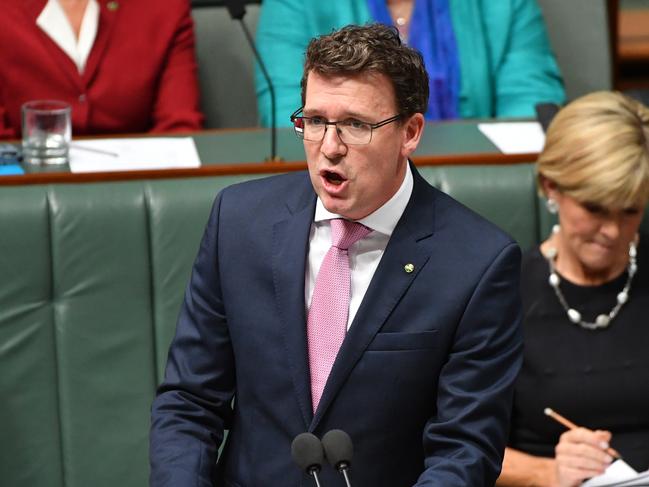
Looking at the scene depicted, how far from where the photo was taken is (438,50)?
9.83 feet

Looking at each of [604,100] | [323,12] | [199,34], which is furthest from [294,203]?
[199,34]

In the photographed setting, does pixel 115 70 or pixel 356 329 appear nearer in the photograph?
pixel 356 329

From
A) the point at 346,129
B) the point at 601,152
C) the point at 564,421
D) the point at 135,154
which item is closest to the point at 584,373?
the point at 564,421

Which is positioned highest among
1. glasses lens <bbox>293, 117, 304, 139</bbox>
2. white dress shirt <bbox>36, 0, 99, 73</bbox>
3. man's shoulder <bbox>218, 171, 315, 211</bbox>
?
white dress shirt <bbox>36, 0, 99, 73</bbox>

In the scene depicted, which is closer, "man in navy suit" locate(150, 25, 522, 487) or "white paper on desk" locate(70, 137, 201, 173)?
"man in navy suit" locate(150, 25, 522, 487)

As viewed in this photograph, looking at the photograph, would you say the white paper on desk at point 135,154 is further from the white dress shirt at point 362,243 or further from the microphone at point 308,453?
the microphone at point 308,453

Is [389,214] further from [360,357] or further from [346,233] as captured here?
[360,357]

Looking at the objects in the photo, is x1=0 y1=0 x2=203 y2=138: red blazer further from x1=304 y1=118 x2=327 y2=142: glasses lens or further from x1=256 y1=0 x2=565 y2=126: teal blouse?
x1=304 y1=118 x2=327 y2=142: glasses lens

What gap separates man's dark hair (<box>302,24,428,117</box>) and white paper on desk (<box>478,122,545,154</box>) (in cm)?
83

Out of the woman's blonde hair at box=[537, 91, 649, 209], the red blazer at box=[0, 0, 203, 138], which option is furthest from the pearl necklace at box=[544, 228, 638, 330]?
the red blazer at box=[0, 0, 203, 138]

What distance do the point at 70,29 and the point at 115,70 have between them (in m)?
0.13

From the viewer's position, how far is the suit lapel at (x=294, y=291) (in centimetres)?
167

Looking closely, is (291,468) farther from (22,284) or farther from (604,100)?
(604,100)

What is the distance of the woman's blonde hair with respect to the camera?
209 centimetres
